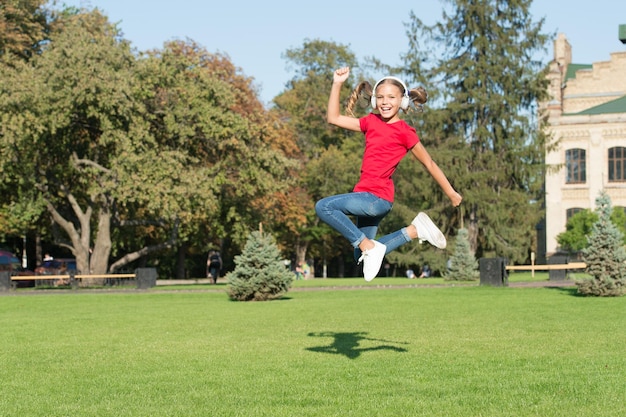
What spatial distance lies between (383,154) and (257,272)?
20.3 metres

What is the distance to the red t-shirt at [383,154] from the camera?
10.4m

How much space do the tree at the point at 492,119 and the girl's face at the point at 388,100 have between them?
51341 mm

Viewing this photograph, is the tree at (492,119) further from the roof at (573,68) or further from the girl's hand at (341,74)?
the girl's hand at (341,74)

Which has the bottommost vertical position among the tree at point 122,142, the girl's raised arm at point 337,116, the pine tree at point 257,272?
the pine tree at point 257,272

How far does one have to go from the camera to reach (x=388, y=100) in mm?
10664

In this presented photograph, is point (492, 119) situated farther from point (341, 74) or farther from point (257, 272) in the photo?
point (341, 74)

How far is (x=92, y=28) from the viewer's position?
5556 cm

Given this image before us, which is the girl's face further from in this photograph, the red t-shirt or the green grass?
the green grass

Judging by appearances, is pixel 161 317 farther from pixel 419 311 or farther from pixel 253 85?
pixel 253 85

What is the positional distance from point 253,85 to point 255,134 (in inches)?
826

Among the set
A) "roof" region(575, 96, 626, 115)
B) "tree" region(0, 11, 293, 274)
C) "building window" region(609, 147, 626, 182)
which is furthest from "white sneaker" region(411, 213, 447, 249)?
"roof" region(575, 96, 626, 115)

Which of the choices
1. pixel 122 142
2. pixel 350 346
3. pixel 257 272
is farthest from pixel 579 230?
pixel 350 346

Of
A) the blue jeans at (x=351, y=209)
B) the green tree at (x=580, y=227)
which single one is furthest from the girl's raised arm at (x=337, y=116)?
the green tree at (x=580, y=227)

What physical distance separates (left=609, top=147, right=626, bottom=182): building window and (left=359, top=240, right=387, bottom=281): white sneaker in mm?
71576
